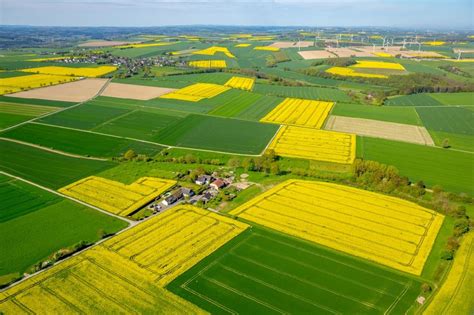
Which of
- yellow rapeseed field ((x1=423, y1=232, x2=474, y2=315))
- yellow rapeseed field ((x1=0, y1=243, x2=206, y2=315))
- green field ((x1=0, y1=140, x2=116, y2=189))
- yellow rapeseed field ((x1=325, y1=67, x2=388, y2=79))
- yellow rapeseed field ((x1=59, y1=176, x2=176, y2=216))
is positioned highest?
yellow rapeseed field ((x1=325, y1=67, x2=388, y2=79))

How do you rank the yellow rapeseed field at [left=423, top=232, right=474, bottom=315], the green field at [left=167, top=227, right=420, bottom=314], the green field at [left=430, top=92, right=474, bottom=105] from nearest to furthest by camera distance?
the yellow rapeseed field at [left=423, top=232, right=474, bottom=315], the green field at [left=167, top=227, right=420, bottom=314], the green field at [left=430, top=92, right=474, bottom=105]

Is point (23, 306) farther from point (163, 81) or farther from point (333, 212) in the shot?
point (163, 81)

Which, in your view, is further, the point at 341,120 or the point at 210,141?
the point at 341,120

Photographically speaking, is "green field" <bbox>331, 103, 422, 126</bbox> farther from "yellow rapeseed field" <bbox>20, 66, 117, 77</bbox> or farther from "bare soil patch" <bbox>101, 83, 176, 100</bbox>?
"yellow rapeseed field" <bbox>20, 66, 117, 77</bbox>

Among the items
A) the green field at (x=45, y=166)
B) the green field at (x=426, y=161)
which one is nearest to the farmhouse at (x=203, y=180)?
the green field at (x=45, y=166)


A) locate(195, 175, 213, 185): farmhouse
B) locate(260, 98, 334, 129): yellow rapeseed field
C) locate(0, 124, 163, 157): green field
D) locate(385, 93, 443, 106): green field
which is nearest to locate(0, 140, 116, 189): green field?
locate(0, 124, 163, 157): green field

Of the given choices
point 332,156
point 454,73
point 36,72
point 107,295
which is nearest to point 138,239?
point 107,295

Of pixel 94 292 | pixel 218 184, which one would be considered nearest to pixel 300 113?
pixel 218 184
